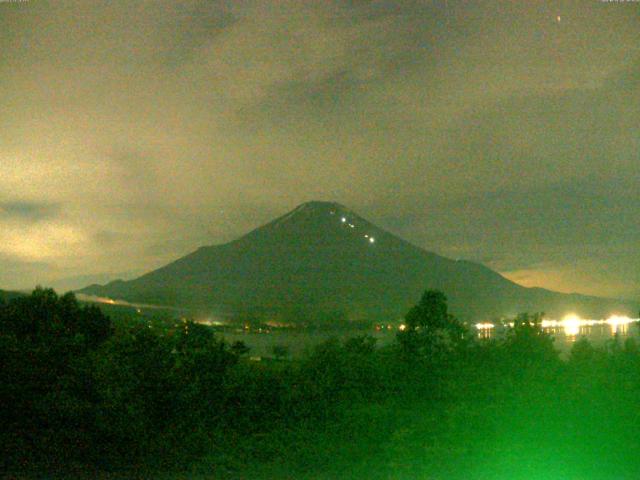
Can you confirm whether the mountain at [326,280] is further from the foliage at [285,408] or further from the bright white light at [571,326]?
the foliage at [285,408]

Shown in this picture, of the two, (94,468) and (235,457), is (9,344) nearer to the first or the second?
(94,468)

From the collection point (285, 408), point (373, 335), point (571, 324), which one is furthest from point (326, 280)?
point (285, 408)

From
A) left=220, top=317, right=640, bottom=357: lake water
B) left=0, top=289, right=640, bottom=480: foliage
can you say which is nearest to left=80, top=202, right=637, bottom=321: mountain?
left=220, top=317, right=640, bottom=357: lake water

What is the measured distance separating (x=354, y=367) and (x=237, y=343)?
2.00 m

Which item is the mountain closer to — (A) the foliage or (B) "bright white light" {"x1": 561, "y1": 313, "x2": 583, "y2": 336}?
(B) "bright white light" {"x1": 561, "y1": 313, "x2": 583, "y2": 336}

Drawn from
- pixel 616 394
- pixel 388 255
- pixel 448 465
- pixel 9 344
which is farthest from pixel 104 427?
pixel 388 255

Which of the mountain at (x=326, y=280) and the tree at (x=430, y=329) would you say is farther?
the mountain at (x=326, y=280)

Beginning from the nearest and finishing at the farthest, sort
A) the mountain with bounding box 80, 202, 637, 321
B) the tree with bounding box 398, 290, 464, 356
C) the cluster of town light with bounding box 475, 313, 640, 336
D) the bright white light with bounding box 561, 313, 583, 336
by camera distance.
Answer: the tree with bounding box 398, 290, 464, 356, the cluster of town light with bounding box 475, 313, 640, 336, the bright white light with bounding box 561, 313, 583, 336, the mountain with bounding box 80, 202, 637, 321

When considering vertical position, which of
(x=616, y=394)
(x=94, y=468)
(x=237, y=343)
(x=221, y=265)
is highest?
(x=221, y=265)

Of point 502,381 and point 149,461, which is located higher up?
point 502,381

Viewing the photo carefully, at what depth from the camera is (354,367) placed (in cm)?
1016

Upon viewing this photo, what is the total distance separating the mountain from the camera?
20688mm

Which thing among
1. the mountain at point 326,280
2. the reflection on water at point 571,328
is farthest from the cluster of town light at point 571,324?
the mountain at point 326,280

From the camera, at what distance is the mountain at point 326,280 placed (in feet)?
67.9
